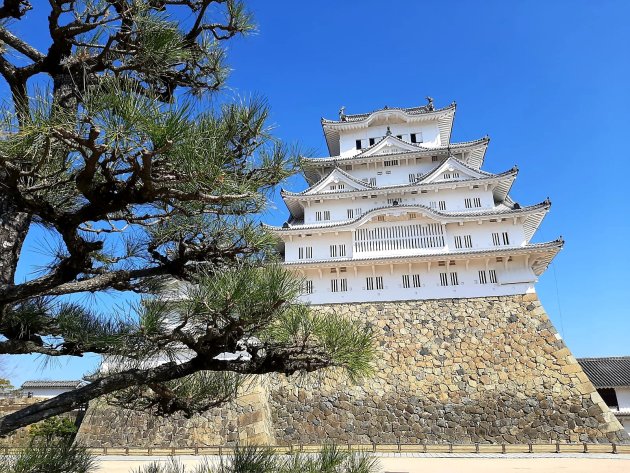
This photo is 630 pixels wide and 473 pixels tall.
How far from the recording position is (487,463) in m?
9.74

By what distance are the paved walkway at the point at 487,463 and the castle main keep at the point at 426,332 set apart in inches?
50.6

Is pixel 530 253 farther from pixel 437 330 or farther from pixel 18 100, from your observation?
pixel 18 100

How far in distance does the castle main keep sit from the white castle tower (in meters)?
0.05

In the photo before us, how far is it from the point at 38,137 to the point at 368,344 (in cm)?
244

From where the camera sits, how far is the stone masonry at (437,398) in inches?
480

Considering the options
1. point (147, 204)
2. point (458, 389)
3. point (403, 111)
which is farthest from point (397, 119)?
point (147, 204)

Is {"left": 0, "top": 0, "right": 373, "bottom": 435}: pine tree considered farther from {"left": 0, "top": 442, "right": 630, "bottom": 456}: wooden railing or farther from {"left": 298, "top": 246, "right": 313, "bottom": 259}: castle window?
{"left": 298, "top": 246, "right": 313, "bottom": 259}: castle window

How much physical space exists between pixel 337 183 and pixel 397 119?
202 inches

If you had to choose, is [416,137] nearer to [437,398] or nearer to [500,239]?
[500,239]

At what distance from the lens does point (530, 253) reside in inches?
542

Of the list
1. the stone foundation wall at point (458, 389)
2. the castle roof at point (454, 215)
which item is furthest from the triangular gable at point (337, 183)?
the stone foundation wall at point (458, 389)

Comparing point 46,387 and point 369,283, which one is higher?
point 369,283

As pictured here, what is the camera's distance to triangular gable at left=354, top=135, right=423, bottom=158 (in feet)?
59.3

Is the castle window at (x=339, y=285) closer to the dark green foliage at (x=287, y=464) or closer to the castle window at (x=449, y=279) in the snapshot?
the castle window at (x=449, y=279)
